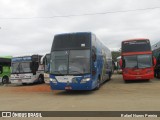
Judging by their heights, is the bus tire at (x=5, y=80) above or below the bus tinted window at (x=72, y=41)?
below

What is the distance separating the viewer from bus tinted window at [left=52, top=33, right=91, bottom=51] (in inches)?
767

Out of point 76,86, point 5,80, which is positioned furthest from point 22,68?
point 76,86

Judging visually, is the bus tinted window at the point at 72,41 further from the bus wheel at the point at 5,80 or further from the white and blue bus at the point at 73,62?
the bus wheel at the point at 5,80

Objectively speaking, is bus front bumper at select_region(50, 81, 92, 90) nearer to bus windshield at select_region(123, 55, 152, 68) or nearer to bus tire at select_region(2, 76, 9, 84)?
bus windshield at select_region(123, 55, 152, 68)

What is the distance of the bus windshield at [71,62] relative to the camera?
1892 cm

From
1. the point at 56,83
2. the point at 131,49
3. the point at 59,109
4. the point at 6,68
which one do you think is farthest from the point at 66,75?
the point at 6,68

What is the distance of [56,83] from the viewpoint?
19.1 metres

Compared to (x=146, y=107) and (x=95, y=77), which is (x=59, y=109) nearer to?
(x=146, y=107)

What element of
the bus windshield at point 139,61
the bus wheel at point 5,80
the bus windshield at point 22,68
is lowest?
the bus wheel at point 5,80

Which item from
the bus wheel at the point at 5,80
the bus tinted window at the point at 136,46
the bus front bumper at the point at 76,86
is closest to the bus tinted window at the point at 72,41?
the bus front bumper at the point at 76,86

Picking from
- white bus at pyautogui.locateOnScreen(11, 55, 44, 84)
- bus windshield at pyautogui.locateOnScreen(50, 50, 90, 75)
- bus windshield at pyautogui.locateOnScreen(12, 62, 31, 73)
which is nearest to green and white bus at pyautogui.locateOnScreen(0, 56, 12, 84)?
white bus at pyautogui.locateOnScreen(11, 55, 44, 84)

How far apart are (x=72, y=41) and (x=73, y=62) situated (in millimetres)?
1381

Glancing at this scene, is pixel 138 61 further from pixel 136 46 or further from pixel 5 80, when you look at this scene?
pixel 5 80

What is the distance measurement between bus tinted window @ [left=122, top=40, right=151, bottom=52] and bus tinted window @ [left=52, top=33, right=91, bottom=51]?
822 cm
